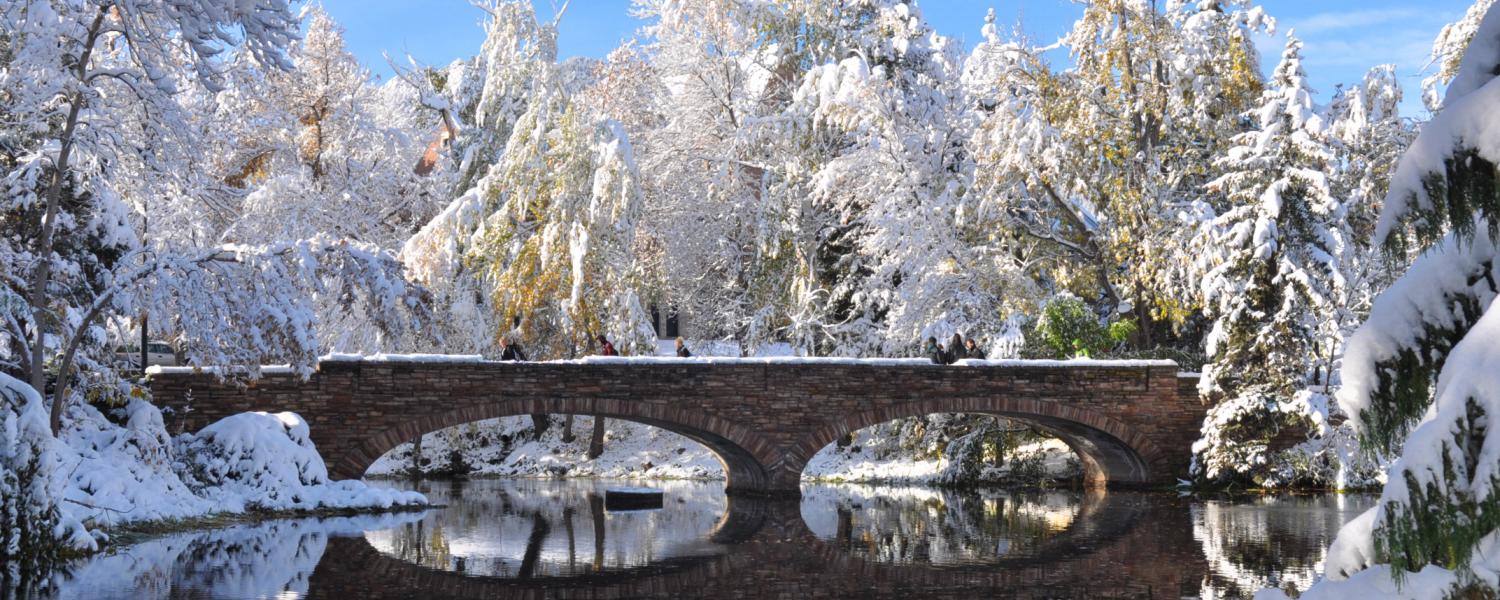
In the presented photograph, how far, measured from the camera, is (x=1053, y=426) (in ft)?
98.6

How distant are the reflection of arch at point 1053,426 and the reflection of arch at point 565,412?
1198 mm

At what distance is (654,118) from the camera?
3644cm

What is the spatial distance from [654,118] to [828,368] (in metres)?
11.2

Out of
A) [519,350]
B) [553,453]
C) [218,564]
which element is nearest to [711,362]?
[519,350]

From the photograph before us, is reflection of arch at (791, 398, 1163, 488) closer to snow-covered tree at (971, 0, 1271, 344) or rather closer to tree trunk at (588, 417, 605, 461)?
snow-covered tree at (971, 0, 1271, 344)

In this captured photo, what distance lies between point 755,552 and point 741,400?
848 cm

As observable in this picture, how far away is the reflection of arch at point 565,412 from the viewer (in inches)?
991

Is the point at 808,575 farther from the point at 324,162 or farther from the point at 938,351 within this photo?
the point at 324,162

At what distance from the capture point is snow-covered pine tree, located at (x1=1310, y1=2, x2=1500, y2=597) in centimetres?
582

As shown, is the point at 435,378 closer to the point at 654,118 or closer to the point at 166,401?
the point at 166,401

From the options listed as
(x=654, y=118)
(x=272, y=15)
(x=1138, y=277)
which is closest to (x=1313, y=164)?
(x=1138, y=277)

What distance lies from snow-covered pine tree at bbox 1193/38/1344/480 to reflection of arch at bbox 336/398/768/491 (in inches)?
340

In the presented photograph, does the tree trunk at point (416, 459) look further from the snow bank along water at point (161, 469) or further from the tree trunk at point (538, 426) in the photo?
the snow bank along water at point (161, 469)

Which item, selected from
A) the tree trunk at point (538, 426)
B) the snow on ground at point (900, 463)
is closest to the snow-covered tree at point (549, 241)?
the snow on ground at point (900, 463)
